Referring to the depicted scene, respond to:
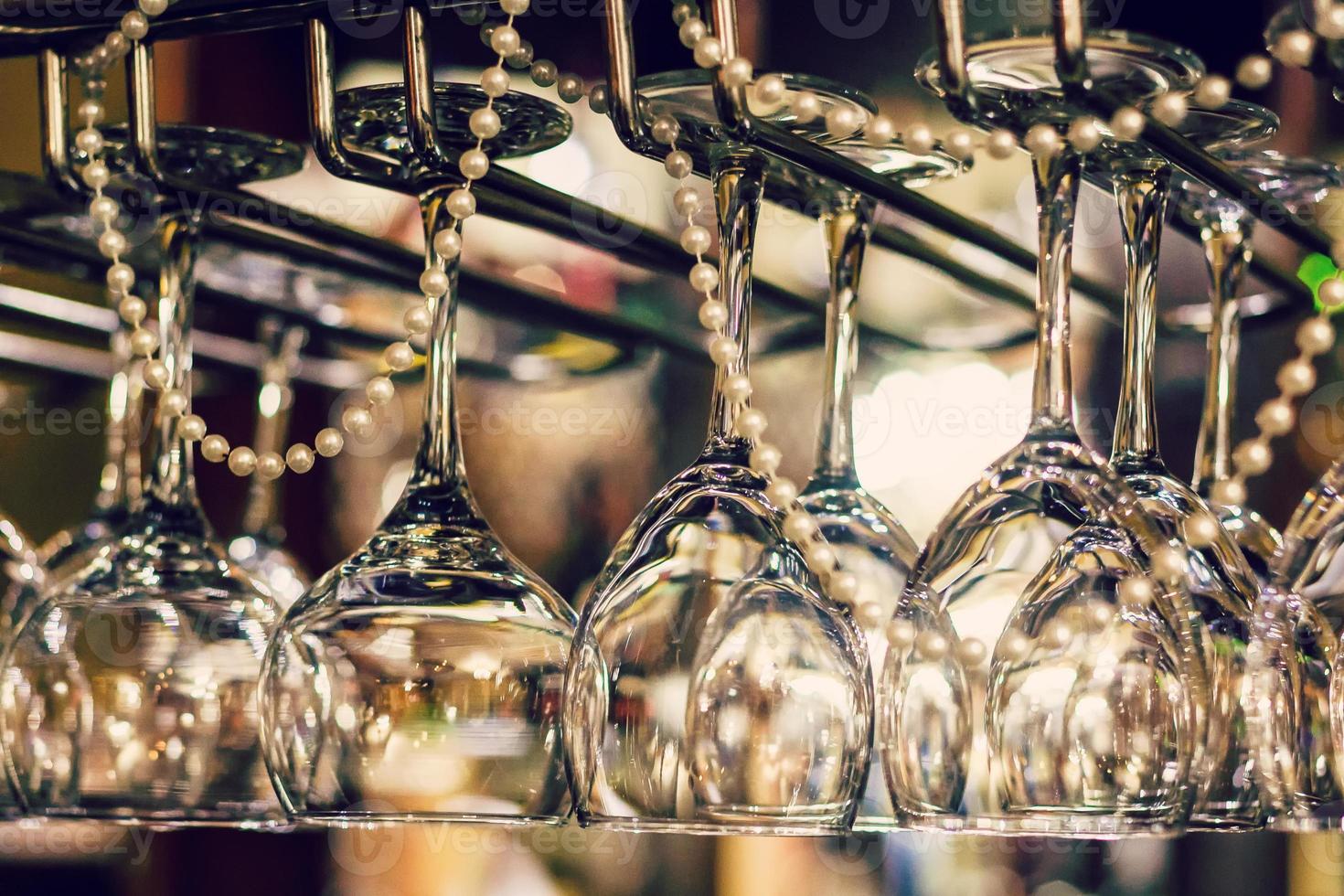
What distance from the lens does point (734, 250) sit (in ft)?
1.60

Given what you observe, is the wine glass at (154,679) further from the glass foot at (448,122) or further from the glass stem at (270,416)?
the glass stem at (270,416)

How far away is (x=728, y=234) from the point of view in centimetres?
49

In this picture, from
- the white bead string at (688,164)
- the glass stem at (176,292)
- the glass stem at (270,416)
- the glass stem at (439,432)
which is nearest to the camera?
the white bead string at (688,164)

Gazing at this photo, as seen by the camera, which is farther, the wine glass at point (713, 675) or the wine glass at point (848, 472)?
the wine glass at point (848, 472)

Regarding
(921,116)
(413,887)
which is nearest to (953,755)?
(921,116)

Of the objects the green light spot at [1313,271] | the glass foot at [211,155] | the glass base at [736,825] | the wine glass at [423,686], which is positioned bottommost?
the glass base at [736,825]

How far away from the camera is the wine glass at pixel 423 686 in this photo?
45cm

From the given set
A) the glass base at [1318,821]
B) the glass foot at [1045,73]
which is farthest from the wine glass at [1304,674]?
the glass foot at [1045,73]

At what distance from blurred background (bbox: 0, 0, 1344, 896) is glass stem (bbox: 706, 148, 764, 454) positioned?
0.38 m

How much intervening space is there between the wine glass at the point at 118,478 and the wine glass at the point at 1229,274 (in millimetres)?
416

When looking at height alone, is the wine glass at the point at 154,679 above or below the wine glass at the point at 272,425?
below

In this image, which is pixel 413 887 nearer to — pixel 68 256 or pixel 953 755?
pixel 68 256

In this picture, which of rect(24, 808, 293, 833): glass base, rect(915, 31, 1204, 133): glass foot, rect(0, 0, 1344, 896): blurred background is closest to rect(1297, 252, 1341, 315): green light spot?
rect(0, 0, 1344, 896): blurred background

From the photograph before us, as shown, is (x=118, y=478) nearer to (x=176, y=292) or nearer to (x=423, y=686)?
(x=176, y=292)
